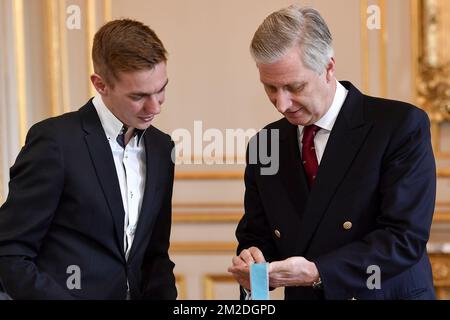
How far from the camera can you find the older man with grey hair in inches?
72.7

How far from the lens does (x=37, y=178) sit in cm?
184

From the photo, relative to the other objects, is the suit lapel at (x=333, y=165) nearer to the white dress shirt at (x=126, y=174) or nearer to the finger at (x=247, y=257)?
the finger at (x=247, y=257)

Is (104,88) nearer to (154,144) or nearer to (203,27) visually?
(154,144)

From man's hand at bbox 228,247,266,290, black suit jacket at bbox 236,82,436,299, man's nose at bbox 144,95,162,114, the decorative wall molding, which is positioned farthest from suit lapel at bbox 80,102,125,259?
the decorative wall molding

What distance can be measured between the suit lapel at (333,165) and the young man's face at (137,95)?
1.44ft

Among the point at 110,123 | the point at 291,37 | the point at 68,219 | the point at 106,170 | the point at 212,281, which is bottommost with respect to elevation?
the point at 212,281

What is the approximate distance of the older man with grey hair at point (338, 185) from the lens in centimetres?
185

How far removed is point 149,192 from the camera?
2033mm

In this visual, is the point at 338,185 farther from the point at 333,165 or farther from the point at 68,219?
the point at 68,219

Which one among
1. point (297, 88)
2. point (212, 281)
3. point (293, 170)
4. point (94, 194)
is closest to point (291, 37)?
point (297, 88)

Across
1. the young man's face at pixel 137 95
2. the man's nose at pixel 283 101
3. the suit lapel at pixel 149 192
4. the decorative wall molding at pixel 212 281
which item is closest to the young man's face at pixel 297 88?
the man's nose at pixel 283 101

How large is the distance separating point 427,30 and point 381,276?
1.84 m

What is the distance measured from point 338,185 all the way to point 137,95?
1.78ft
